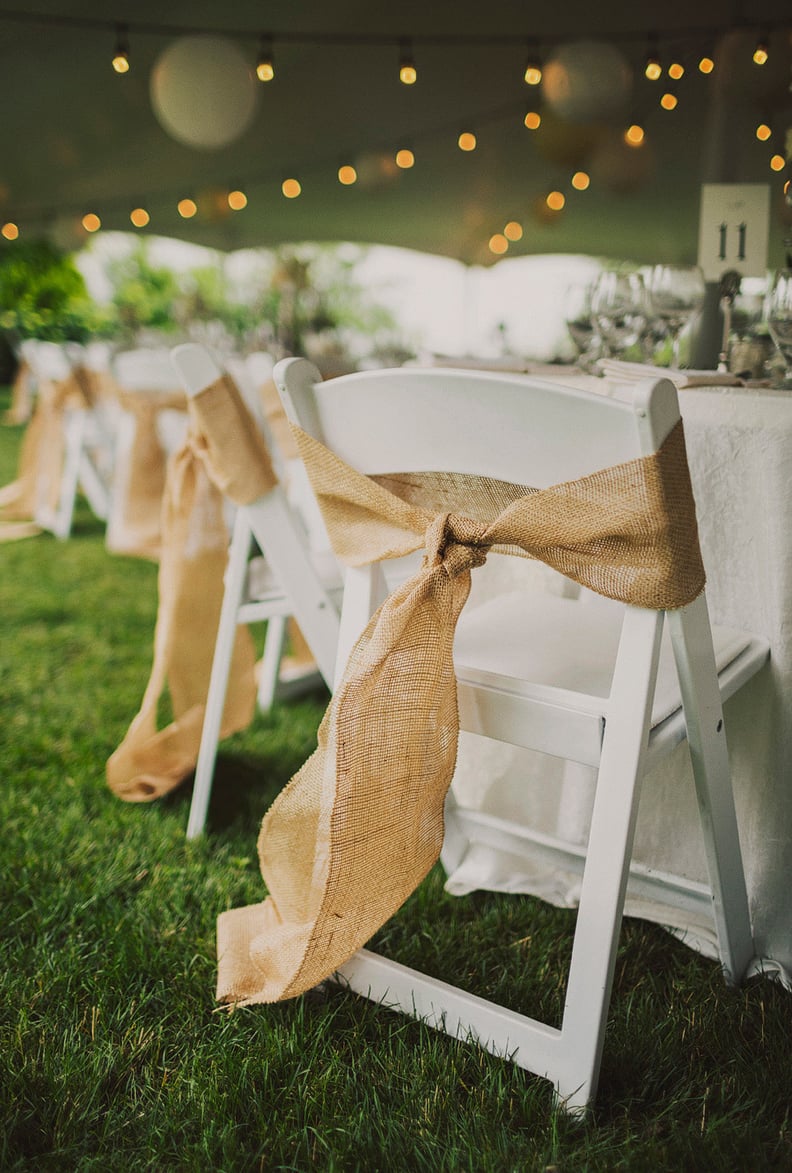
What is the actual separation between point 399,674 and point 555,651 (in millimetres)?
251

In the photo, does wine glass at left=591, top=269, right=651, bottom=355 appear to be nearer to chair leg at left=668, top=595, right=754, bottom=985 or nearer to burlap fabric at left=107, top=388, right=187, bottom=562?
chair leg at left=668, top=595, right=754, bottom=985

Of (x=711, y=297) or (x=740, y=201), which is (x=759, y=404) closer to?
(x=740, y=201)

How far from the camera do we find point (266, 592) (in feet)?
5.87

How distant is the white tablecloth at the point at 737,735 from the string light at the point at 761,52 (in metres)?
2.76

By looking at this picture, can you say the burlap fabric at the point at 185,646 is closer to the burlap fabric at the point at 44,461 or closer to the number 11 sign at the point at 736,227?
the number 11 sign at the point at 736,227

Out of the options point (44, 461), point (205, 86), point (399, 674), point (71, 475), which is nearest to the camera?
point (399, 674)

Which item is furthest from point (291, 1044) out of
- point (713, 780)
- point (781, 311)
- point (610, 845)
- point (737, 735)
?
point (781, 311)

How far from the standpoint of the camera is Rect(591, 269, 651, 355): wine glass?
65.7 inches

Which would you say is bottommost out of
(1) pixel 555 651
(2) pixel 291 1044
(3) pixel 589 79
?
(2) pixel 291 1044

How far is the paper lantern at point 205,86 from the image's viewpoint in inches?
167

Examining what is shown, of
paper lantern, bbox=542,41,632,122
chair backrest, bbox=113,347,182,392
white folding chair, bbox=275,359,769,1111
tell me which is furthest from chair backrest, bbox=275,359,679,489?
paper lantern, bbox=542,41,632,122

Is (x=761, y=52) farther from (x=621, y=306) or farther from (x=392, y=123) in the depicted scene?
(x=392, y=123)

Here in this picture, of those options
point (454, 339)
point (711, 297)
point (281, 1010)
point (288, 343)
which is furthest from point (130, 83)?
point (281, 1010)

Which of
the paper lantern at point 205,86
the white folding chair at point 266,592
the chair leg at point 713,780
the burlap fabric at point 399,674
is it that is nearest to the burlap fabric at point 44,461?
the paper lantern at point 205,86
